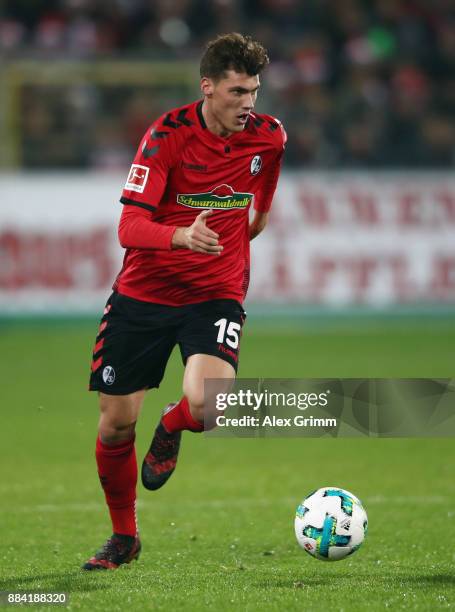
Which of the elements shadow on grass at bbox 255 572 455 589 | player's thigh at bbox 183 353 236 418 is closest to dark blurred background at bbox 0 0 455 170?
player's thigh at bbox 183 353 236 418

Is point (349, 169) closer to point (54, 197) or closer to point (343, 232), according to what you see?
point (343, 232)

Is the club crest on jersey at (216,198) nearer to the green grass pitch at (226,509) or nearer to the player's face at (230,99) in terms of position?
the player's face at (230,99)

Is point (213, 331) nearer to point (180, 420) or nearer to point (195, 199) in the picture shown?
point (180, 420)

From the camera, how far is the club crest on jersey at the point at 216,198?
19.3 feet

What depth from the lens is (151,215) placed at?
5680 mm

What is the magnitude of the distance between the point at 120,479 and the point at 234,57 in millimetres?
2133

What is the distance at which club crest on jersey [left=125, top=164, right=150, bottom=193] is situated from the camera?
18.5 feet

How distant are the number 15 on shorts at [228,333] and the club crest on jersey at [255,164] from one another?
0.78 m

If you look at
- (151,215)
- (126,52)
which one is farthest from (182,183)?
(126,52)

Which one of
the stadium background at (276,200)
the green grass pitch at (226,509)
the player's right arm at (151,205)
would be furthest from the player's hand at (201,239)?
the stadium background at (276,200)

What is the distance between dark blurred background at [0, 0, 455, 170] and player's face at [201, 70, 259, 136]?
11.6 m

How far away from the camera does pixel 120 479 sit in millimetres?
6004

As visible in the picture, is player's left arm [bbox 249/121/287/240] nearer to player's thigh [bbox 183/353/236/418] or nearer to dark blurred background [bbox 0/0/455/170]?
player's thigh [bbox 183/353/236/418]

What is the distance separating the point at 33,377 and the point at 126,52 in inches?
276
